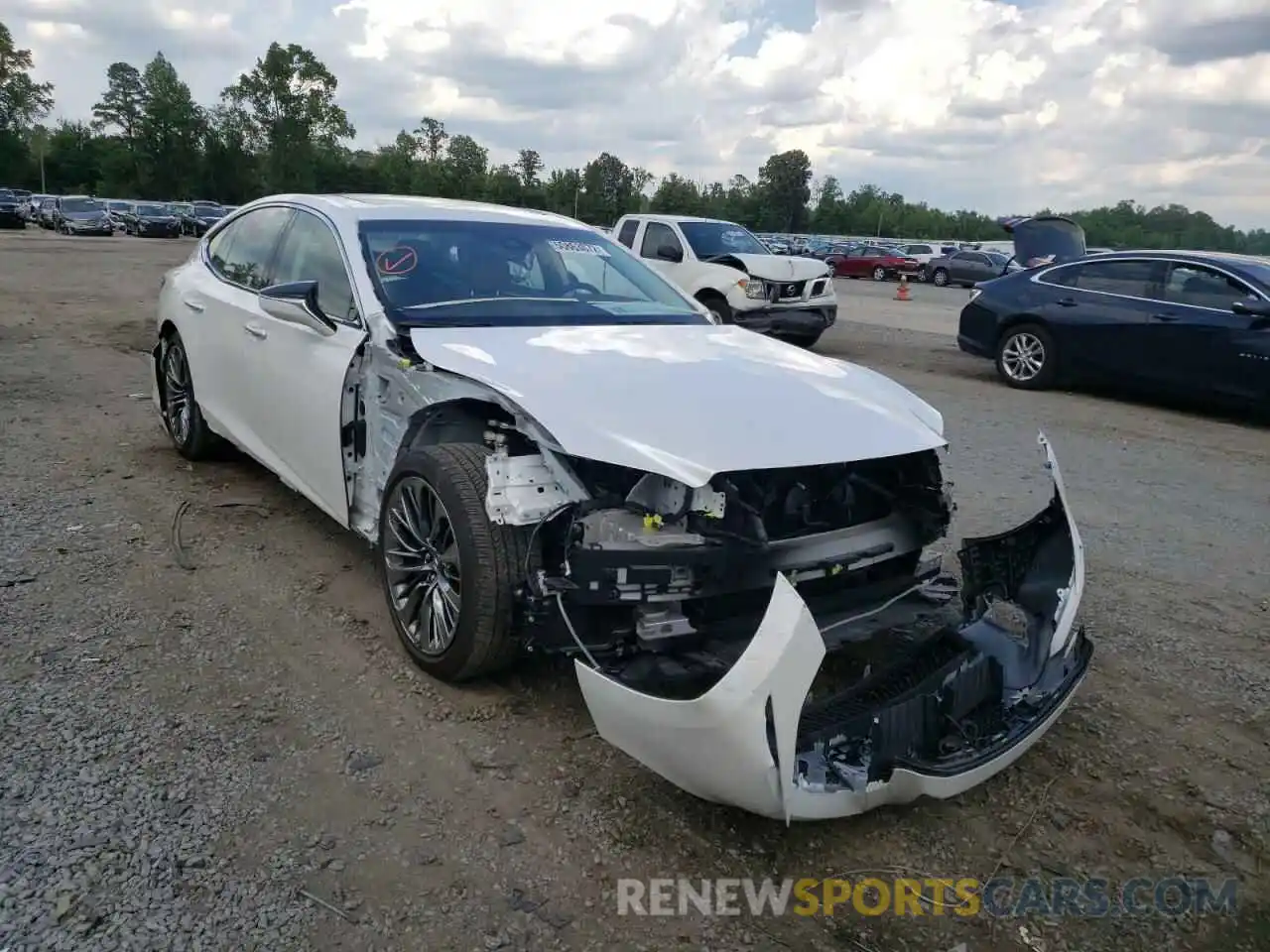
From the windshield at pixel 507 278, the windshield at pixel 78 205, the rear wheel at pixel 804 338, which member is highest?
the windshield at pixel 507 278

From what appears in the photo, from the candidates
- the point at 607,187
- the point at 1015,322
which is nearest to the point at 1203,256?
the point at 1015,322

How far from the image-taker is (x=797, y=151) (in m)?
81.2

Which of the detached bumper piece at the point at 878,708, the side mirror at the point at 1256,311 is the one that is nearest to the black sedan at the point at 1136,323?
the side mirror at the point at 1256,311

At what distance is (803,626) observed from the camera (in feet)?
7.25

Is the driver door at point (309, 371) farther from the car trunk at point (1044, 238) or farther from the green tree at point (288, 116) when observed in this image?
the green tree at point (288, 116)

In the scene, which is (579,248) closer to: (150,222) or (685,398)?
(685,398)

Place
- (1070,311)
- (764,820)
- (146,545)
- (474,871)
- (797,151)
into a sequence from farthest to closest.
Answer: (797,151)
(1070,311)
(146,545)
(764,820)
(474,871)

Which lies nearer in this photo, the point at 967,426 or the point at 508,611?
the point at 508,611

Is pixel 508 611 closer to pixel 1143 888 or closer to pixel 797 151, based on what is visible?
pixel 1143 888

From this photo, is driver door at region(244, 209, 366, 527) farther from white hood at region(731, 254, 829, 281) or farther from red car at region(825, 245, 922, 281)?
red car at region(825, 245, 922, 281)

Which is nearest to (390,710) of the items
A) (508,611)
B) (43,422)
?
(508,611)

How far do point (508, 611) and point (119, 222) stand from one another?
4960 cm

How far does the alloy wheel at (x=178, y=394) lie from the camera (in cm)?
566

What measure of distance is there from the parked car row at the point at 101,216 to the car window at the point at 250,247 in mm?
39292
